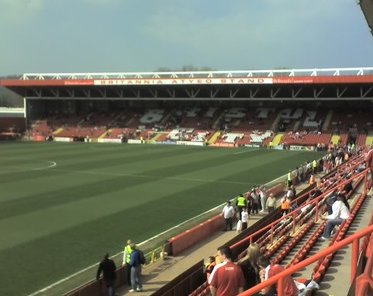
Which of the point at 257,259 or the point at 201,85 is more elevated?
the point at 201,85

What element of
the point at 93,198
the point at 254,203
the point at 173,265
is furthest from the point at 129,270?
the point at 93,198

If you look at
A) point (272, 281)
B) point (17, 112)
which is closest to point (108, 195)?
point (272, 281)

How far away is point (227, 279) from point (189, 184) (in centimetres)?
2338

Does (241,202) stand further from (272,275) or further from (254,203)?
(272,275)

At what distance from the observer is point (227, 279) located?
606 cm

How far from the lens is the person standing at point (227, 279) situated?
605cm

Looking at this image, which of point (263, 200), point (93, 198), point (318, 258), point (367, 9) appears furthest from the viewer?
point (93, 198)

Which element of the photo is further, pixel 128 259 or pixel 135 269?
pixel 128 259

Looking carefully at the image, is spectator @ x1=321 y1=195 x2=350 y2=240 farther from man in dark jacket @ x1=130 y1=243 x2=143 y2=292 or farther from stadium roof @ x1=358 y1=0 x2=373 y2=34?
man in dark jacket @ x1=130 y1=243 x2=143 y2=292

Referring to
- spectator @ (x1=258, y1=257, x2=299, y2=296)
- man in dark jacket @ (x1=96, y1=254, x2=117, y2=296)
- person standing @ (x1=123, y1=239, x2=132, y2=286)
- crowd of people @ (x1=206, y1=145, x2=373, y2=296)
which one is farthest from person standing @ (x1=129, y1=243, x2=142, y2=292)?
spectator @ (x1=258, y1=257, x2=299, y2=296)

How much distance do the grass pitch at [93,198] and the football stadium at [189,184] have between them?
3.6 inches

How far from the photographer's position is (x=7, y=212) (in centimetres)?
2102

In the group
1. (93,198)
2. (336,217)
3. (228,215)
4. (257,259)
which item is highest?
(257,259)

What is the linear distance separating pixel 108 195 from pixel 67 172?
940 centimetres
